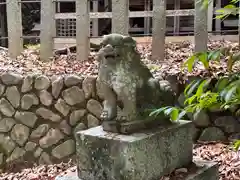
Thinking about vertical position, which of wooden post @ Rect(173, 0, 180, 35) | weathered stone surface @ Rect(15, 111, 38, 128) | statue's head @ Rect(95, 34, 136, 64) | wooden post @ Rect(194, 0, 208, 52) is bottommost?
weathered stone surface @ Rect(15, 111, 38, 128)

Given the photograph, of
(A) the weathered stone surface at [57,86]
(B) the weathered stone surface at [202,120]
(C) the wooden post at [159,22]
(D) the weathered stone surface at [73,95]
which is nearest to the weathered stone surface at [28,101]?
(A) the weathered stone surface at [57,86]

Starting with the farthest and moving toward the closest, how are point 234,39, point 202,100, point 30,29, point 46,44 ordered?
point 30,29
point 234,39
point 46,44
point 202,100

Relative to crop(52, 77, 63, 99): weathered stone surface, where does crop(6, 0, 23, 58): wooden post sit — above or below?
above

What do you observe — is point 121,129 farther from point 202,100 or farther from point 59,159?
point 59,159

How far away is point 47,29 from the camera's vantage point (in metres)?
4.43

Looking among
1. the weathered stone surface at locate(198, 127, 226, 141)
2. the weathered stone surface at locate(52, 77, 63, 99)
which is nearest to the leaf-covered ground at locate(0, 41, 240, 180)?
the weathered stone surface at locate(198, 127, 226, 141)

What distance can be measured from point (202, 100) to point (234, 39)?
390cm

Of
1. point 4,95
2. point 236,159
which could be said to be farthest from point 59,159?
point 236,159

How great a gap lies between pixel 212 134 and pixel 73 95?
1.45 metres

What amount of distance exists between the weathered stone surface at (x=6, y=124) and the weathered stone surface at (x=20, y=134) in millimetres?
52

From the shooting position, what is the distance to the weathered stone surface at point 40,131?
4047 mm

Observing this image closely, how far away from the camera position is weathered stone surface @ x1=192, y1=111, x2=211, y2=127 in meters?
3.65

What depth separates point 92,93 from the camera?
12.7ft

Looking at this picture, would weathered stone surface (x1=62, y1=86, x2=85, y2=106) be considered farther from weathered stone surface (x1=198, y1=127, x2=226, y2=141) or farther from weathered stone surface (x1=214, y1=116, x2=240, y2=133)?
weathered stone surface (x1=214, y1=116, x2=240, y2=133)
